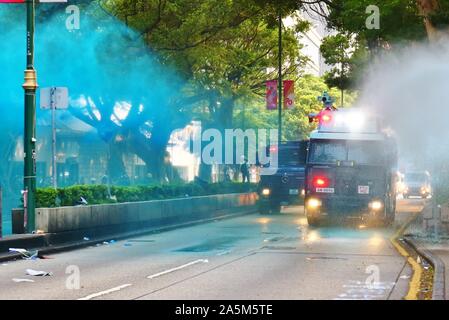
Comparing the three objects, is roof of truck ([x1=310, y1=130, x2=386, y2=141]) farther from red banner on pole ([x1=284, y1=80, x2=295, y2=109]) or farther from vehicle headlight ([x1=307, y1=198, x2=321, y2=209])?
red banner on pole ([x1=284, y1=80, x2=295, y2=109])

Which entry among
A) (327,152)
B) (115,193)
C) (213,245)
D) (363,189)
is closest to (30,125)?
(213,245)

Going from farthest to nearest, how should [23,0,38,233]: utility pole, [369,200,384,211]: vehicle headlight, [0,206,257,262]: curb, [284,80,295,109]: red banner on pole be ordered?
1. [284,80,295,109]: red banner on pole
2. [369,200,384,211]: vehicle headlight
3. [23,0,38,233]: utility pole
4. [0,206,257,262]: curb

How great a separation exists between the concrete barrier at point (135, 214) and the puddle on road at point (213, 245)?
2.92 metres

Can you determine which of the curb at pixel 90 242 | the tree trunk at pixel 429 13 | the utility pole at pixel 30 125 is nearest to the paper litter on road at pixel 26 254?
the curb at pixel 90 242

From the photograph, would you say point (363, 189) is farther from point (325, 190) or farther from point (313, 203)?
point (313, 203)

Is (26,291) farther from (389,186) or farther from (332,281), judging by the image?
(389,186)

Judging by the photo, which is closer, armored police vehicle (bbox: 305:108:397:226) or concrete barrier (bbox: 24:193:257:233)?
concrete barrier (bbox: 24:193:257:233)

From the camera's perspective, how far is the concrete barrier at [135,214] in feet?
68.0

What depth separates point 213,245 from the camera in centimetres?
2172

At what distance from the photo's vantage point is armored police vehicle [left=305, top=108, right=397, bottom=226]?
27141 millimetres

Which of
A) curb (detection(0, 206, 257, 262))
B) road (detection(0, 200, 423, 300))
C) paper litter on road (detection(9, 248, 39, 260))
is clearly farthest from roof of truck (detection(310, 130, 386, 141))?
paper litter on road (detection(9, 248, 39, 260))

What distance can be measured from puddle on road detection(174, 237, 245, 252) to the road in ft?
0.08
